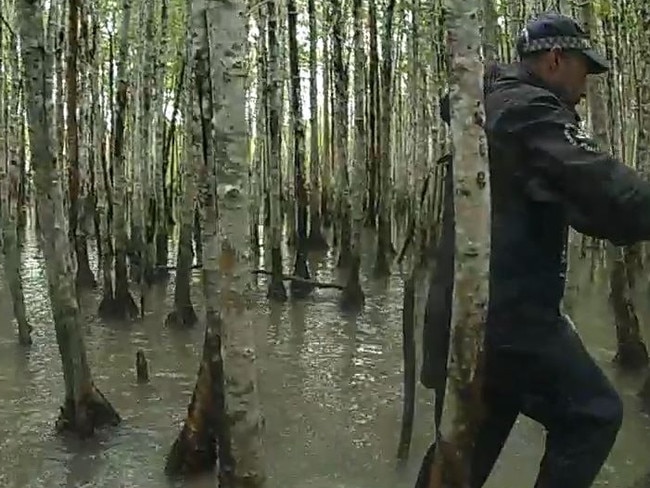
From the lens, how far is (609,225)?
10.3ft

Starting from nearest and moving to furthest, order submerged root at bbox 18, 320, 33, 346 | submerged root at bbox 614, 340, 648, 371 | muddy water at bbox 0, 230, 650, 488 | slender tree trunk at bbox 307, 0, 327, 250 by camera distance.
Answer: muddy water at bbox 0, 230, 650, 488 → submerged root at bbox 614, 340, 648, 371 → submerged root at bbox 18, 320, 33, 346 → slender tree trunk at bbox 307, 0, 327, 250

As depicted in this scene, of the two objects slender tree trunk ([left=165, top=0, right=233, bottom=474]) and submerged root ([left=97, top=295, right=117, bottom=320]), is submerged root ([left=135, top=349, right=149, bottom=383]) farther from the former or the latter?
submerged root ([left=97, top=295, right=117, bottom=320])

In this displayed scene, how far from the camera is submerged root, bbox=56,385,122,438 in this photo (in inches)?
238

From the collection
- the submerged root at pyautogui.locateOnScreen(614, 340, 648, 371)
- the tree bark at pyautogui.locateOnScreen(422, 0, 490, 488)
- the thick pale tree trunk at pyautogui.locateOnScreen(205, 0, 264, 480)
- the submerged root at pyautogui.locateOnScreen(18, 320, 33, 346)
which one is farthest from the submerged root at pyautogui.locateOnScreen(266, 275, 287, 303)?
the tree bark at pyautogui.locateOnScreen(422, 0, 490, 488)

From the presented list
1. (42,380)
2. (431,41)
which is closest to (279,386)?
(42,380)

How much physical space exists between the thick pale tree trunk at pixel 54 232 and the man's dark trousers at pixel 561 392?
3.40m

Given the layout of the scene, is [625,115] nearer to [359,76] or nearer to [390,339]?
[359,76]

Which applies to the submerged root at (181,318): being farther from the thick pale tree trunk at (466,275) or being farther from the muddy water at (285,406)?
the thick pale tree trunk at (466,275)

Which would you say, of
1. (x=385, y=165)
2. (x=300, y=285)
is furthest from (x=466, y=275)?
(x=385, y=165)

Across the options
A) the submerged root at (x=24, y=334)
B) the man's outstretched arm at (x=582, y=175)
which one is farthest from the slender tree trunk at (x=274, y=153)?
the man's outstretched arm at (x=582, y=175)

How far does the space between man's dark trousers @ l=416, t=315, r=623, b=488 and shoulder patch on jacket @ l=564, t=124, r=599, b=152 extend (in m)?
0.62

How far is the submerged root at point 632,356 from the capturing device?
24.4 feet

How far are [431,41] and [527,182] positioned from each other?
1156cm

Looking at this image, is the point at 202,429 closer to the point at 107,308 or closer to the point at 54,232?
the point at 54,232
